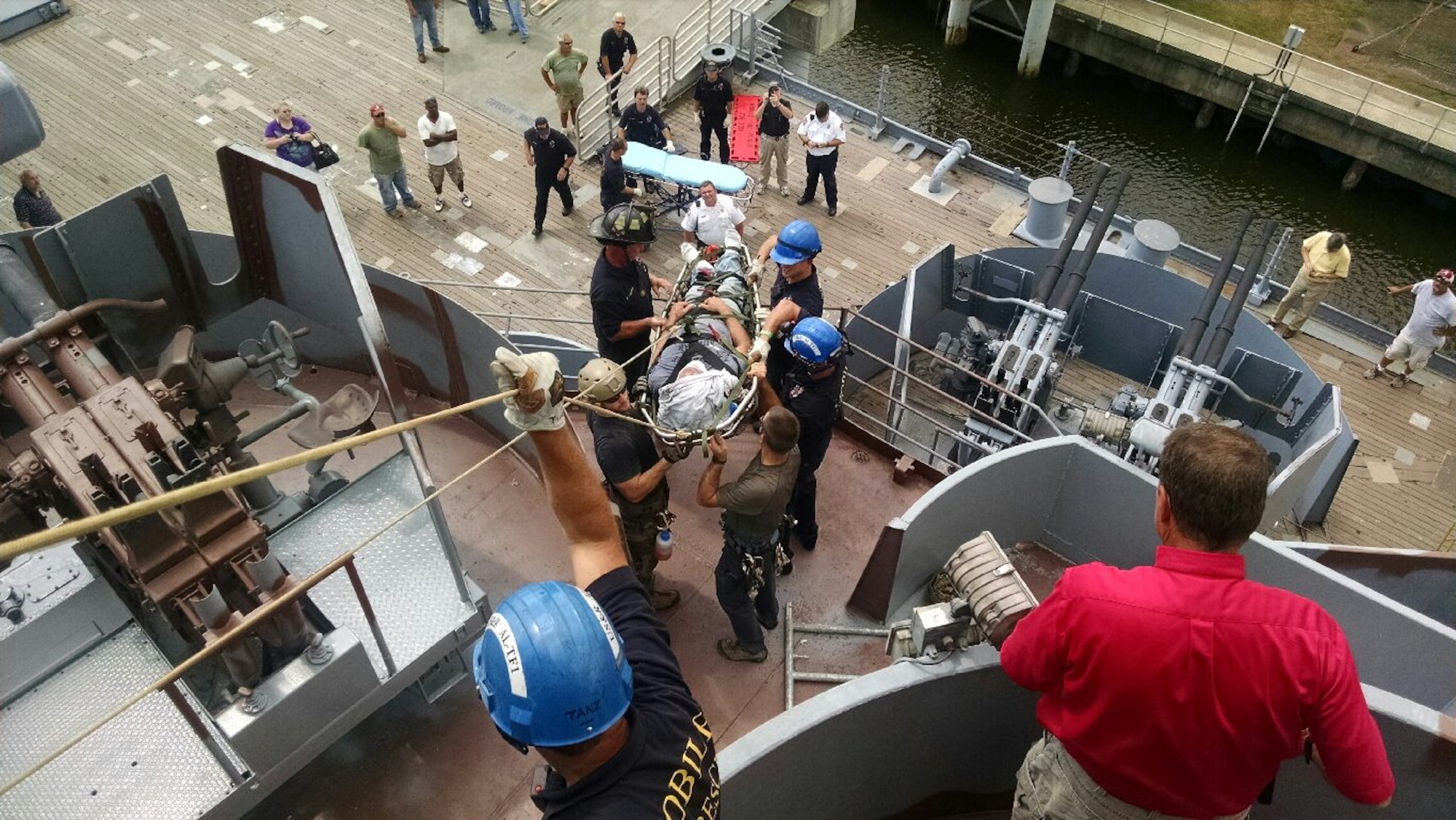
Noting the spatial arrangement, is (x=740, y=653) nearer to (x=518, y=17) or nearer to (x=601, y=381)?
(x=601, y=381)

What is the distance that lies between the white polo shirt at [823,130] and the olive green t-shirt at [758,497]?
7423mm

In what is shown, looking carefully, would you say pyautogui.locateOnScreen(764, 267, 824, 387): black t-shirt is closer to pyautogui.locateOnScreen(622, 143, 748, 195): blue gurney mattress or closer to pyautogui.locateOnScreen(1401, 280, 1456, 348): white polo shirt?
pyautogui.locateOnScreen(622, 143, 748, 195): blue gurney mattress

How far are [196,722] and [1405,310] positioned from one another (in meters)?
17.6

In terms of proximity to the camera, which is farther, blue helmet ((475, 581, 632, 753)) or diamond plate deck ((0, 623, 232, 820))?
diamond plate deck ((0, 623, 232, 820))

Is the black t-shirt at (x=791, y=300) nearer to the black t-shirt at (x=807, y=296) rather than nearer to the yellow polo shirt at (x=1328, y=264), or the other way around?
the black t-shirt at (x=807, y=296)

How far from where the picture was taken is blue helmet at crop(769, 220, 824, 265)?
300 inches

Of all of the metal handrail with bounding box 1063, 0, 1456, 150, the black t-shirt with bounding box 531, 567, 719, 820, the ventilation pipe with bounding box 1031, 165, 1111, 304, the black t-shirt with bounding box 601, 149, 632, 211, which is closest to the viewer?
the black t-shirt with bounding box 531, 567, 719, 820

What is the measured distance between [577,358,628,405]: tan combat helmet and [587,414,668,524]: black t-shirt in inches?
14.3

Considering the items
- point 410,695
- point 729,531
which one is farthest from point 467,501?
point 729,531

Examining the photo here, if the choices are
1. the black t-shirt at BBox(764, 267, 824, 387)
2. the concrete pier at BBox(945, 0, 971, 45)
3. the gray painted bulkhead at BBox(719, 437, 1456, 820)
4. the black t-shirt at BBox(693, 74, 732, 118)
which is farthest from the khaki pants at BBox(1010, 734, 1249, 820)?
the concrete pier at BBox(945, 0, 971, 45)

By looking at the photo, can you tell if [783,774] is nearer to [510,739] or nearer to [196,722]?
[510,739]

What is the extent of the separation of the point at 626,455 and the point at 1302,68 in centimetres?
1825

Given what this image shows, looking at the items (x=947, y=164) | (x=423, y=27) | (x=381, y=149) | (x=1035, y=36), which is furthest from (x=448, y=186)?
(x=1035, y=36)

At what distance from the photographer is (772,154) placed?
1300 cm
